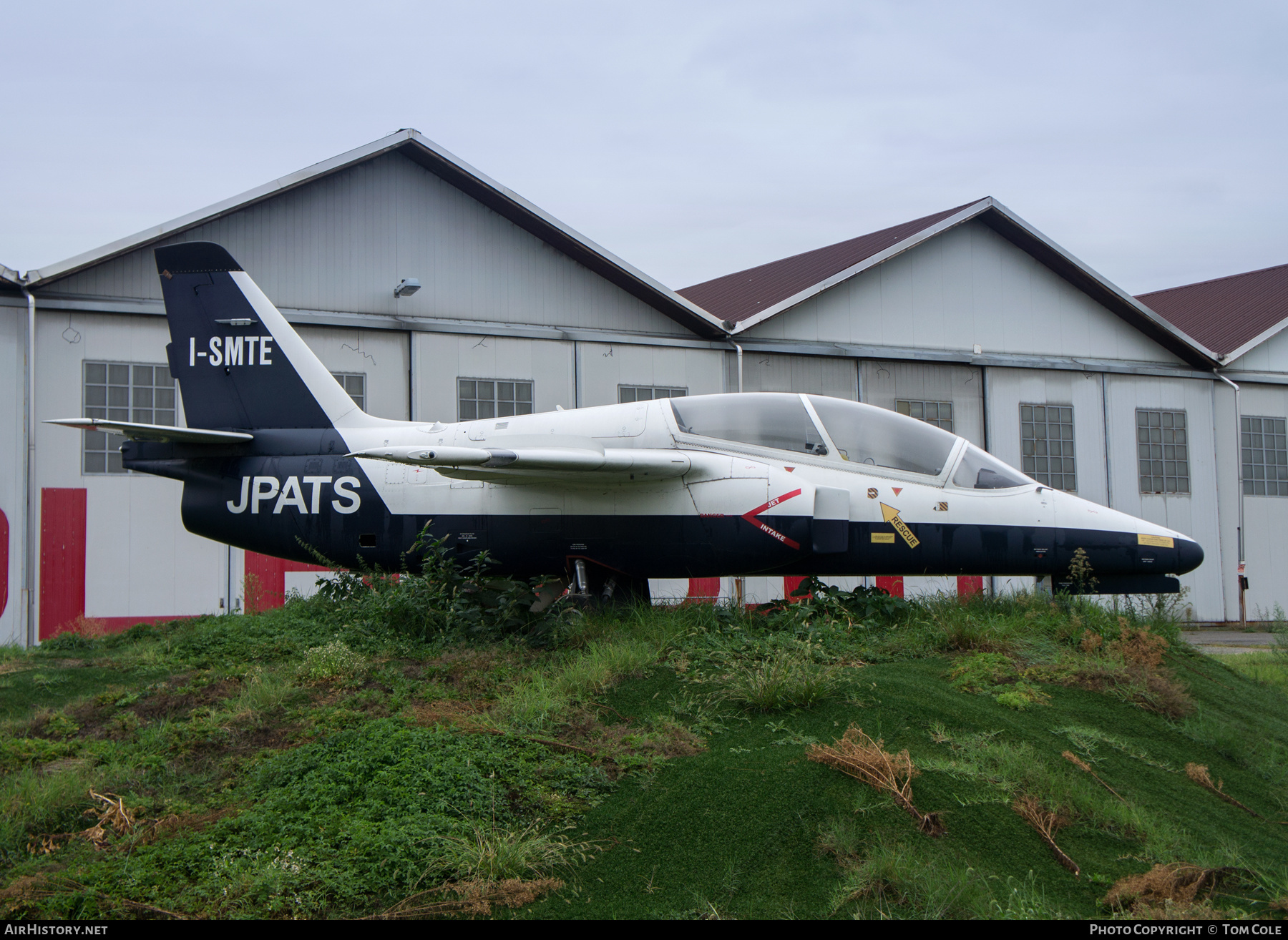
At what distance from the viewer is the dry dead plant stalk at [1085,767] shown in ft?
15.2

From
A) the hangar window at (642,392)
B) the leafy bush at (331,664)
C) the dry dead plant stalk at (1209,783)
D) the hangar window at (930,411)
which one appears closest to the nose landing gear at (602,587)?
the leafy bush at (331,664)

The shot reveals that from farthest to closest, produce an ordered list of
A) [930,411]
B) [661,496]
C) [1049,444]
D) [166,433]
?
[1049,444], [930,411], [166,433], [661,496]

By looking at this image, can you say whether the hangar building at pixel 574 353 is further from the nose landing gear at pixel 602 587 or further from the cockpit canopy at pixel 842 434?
the cockpit canopy at pixel 842 434

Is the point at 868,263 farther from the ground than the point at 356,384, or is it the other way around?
the point at 868,263

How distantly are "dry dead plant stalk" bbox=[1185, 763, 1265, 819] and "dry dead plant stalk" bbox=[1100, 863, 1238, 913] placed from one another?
1326mm

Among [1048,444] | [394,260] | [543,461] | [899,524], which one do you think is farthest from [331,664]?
[1048,444]

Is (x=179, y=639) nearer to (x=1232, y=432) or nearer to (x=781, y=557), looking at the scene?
(x=781, y=557)

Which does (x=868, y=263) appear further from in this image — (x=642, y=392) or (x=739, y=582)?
(x=739, y=582)

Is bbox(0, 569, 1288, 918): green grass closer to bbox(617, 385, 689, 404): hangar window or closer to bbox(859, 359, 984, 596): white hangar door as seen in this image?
bbox(617, 385, 689, 404): hangar window

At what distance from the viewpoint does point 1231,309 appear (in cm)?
2181

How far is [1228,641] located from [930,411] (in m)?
6.31

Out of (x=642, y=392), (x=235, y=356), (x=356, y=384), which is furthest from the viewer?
(x=642, y=392)

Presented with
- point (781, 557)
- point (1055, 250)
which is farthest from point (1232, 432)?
point (781, 557)

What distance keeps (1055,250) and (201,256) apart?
612 inches
